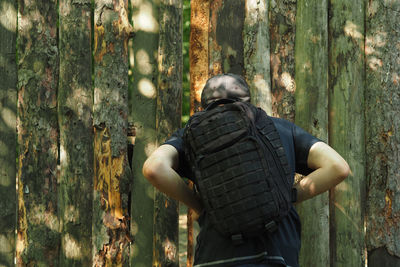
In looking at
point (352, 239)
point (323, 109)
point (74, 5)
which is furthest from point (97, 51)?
point (352, 239)

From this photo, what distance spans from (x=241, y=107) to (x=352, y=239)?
220cm

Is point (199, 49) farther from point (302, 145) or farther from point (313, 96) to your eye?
point (302, 145)

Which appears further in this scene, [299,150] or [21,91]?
[21,91]

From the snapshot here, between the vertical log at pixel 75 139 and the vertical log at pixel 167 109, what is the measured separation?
64cm

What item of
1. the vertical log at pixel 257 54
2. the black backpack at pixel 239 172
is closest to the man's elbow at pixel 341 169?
the black backpack at pixel 239 172

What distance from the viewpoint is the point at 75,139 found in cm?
420

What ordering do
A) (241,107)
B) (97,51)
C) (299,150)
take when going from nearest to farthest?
(241,107) < (299,150) < (97,51)

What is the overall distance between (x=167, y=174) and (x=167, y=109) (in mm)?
1492

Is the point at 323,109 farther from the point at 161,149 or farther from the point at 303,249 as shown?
the point at 161,149

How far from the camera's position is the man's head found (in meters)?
2.92

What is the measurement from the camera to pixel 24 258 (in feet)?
13.7

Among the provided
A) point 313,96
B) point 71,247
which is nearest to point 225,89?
point 313,96

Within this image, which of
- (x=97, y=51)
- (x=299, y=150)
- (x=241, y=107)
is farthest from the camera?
(x=97, y=51)

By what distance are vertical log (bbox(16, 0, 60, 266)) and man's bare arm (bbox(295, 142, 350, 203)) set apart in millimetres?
2440
